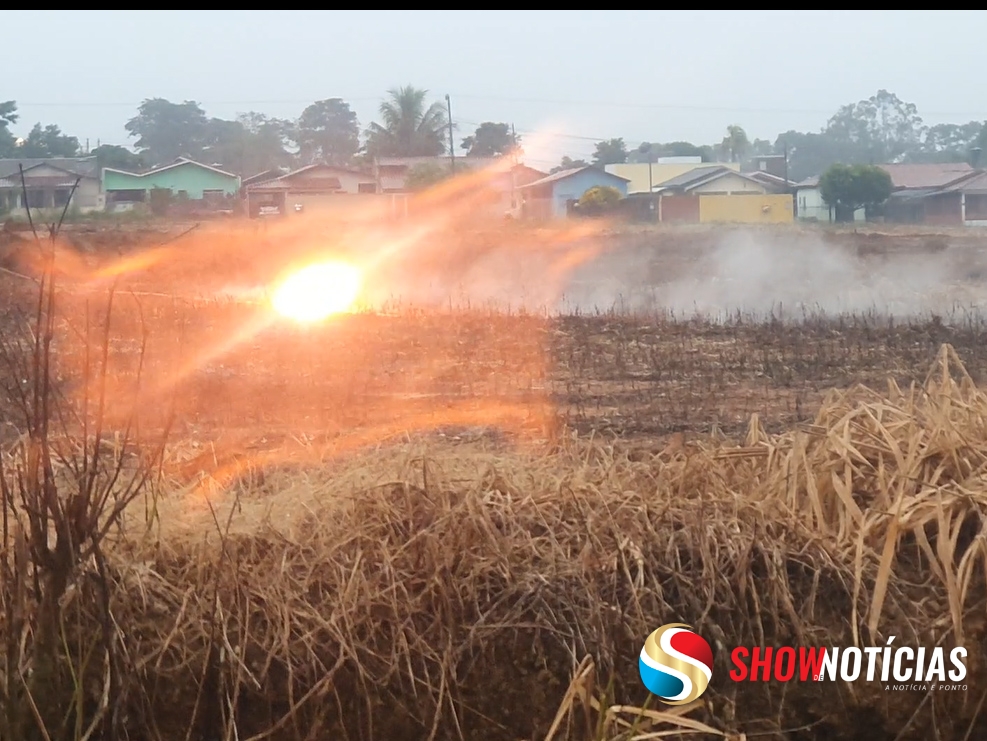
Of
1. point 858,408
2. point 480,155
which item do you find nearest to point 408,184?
point 480,155

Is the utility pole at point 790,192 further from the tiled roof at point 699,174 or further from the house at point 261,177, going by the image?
the house at point 261,177

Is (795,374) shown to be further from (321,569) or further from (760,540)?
(321,569)

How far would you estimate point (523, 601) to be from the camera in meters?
3.66

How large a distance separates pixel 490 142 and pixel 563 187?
174 cm

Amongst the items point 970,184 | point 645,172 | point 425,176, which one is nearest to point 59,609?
point 970,184

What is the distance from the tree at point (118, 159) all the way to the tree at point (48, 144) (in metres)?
0.61

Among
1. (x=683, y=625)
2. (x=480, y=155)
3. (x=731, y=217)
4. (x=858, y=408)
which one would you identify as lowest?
(x=683, y=625)

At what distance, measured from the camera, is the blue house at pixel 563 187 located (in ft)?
69.1

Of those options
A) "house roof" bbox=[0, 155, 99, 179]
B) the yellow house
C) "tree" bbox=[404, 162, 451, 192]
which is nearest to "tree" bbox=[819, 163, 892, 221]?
the yellow house

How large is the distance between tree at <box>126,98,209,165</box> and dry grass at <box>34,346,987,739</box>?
44.5ft

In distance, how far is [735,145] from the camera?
18.4m

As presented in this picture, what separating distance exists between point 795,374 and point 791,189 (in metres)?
11.3

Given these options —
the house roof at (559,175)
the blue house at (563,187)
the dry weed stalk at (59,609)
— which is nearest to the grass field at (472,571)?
the dry weed stalk at (59,609)

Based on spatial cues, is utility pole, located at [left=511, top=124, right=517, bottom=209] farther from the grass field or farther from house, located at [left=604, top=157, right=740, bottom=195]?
the grass field
